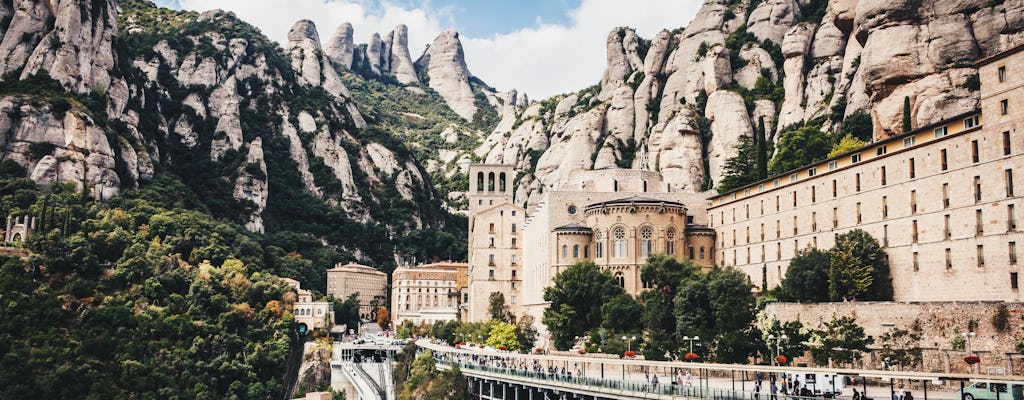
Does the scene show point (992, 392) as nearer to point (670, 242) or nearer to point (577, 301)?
point (577, 301)

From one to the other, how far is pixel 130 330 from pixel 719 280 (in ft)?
187

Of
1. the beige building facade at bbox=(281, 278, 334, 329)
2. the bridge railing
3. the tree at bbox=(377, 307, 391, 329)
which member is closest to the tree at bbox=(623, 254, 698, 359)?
the bridge railing

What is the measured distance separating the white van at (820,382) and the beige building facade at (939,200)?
1486 centimetres

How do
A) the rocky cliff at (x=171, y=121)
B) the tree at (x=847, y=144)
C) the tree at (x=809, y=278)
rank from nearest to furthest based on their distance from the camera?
the tree at (x=809, y=278) → the tree at (x=847, y=144) → the rocky cliff at (x=171, y=121)

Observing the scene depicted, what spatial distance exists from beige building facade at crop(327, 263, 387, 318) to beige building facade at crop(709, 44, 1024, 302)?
315ft

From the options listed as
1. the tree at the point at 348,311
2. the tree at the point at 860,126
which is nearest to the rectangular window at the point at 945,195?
the tree at the point at 860,126

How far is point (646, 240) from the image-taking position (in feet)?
270

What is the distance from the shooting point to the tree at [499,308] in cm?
10281

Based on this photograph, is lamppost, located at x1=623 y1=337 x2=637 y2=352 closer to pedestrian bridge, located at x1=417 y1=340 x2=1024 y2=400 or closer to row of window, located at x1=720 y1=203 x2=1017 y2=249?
pedestrian bridge, located at x1=417 y1=340 x2=1024 y2=400

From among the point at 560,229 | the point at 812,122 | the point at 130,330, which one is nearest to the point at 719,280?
the point at 560,229

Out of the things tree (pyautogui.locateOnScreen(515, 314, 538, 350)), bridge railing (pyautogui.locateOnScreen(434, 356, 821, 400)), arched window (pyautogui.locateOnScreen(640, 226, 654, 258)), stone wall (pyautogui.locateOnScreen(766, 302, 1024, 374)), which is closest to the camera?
bridge railing (pyautogui.locateOnScreen(434, 356, 821, 400))

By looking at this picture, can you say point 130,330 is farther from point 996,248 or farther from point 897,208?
point 996,248

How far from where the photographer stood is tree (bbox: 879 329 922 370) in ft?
161

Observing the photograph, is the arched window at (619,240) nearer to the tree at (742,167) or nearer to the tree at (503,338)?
the tree at (503,338)
